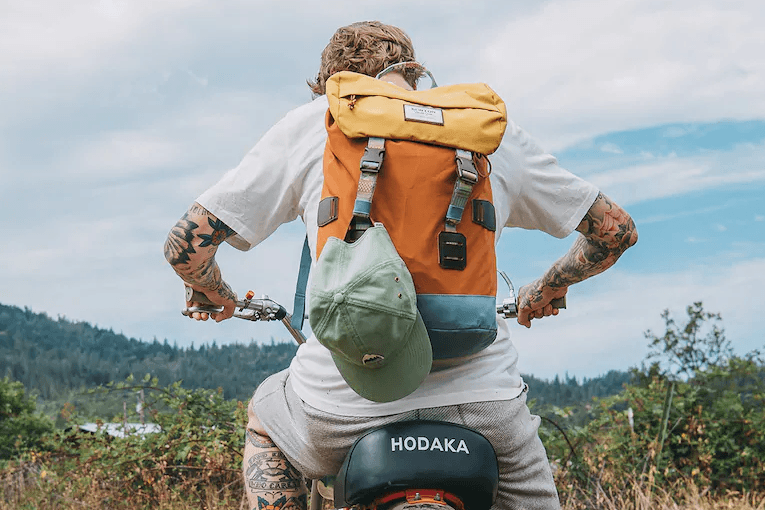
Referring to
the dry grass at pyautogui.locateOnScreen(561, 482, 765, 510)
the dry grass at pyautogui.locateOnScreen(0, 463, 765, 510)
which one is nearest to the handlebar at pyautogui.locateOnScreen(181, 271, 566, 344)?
the dry grass at pyautogui.locateOnScreen(0, 463, 765, 510)

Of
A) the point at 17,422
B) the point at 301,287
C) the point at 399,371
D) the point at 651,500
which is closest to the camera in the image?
the point at 399,371

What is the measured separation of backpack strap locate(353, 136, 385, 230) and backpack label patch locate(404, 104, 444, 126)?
116mm

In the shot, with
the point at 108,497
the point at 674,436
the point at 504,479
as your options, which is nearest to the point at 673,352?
the point at 674,436

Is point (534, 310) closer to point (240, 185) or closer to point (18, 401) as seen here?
point (240, 185)

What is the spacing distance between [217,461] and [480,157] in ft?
13.5

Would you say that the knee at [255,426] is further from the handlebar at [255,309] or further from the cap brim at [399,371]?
the cap brim at [399,371]

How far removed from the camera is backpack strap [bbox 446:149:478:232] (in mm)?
1908

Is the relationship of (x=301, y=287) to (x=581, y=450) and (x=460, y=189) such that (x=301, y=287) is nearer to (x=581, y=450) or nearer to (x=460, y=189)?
(x=460, y=189)

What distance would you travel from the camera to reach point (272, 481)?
2486 millimetres

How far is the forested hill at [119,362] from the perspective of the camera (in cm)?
752

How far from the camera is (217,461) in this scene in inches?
220

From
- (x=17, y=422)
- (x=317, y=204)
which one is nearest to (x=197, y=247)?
(x=317, y=204)

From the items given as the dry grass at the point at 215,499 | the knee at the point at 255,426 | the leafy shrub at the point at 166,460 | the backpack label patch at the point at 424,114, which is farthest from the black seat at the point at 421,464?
the leafy shrub at the point at 166,460

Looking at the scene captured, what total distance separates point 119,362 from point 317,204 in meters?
11.6
